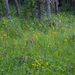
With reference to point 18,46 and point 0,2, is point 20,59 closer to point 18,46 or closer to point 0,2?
point 18,46

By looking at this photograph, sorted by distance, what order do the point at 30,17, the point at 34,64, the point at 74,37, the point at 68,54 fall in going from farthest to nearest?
the point at 30,17, the point at 74,37, the point at 68,54, the point at 34,64

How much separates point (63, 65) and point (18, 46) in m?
1.94

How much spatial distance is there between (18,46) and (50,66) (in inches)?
65.1

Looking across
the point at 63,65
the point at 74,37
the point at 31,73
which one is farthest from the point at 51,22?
the point at 31,73

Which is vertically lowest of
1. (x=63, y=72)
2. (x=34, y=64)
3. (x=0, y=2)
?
(x=63, y=72)

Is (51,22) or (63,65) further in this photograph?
(51,22)

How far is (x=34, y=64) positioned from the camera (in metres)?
3.20

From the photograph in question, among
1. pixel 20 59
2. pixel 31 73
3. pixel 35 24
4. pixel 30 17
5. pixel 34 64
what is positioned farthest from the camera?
pixel 30 17

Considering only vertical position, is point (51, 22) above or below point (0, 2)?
below

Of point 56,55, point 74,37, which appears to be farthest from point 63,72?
point 74,37

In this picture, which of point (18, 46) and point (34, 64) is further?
point (18, 46)

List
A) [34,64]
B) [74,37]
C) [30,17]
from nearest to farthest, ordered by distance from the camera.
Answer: [34,64], [74,37], [30,17]

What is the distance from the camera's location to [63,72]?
3.15 meters

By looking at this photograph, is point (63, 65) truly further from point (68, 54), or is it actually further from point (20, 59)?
point (20, 59)
